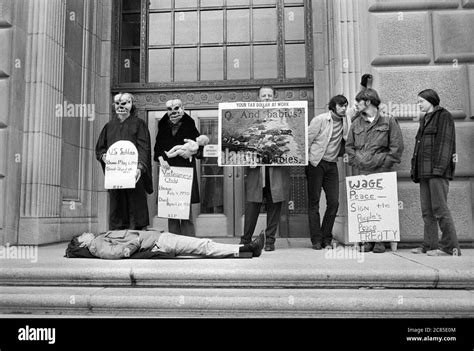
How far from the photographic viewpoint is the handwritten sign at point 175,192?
5961 mm

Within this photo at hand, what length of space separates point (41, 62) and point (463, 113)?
6532 mm

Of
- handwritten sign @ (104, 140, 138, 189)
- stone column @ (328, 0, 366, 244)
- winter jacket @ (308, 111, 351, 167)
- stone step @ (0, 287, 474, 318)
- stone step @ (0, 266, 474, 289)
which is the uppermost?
stone column @ (328, 0, 366, 244)

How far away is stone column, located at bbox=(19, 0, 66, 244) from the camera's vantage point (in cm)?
633

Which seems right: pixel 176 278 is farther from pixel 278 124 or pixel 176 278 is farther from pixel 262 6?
pixel 262 6

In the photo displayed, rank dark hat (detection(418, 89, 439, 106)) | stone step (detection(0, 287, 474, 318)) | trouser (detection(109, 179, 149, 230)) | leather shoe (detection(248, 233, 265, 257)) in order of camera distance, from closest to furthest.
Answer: stone step (detection(0, 287, 474, 318)), leather shoe (detection(248, 233, 265, 257)), dark hat (detection(418, 89, 439, 106)), trouser (detection(109, 179, 149, 230))

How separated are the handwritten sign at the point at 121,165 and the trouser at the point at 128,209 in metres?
0.25

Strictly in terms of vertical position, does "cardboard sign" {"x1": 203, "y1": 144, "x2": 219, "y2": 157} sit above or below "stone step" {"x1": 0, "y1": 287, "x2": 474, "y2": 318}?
above

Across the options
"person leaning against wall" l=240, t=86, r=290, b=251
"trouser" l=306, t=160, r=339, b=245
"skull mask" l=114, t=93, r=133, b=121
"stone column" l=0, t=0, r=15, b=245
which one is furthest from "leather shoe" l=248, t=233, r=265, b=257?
"stone column" l=0, t=0, r=15, b=245

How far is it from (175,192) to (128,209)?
81 centimetres

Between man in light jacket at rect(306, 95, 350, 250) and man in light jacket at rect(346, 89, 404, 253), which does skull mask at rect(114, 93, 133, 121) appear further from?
man in light jacket at rect(346, 89, 404, 253)

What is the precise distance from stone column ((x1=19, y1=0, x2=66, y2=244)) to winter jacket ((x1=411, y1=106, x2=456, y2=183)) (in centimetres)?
543

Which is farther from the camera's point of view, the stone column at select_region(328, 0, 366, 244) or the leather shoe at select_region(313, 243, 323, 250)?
the stone column at select_region(328, 0, 366, 244)

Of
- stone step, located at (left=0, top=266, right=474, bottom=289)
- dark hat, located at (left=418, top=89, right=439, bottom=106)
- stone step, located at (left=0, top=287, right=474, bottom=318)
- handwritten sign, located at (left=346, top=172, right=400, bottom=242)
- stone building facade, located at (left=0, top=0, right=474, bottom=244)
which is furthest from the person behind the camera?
stone building facade, located at (left=0, top=0, right=474, bottom=244)

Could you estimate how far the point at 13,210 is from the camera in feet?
20.6
